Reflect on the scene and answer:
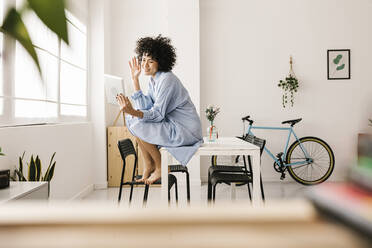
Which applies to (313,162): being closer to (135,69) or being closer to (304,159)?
(304,159)

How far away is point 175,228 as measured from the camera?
22cm

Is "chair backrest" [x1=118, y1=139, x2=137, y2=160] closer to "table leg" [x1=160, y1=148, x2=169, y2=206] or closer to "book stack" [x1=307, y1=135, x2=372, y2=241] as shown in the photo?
"table leg" [x1=160, y1=148, x2=169, y2=206]

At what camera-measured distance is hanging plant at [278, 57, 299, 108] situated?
4648mm

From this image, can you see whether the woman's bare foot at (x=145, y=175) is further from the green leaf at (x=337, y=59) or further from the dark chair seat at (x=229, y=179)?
the green leaf at (x=337, y=59)

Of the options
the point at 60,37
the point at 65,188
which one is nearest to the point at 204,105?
the point at 65,188

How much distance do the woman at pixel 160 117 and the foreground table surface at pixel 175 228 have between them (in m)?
1.90

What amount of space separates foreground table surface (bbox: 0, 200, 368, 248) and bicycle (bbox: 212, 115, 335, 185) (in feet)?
13.6

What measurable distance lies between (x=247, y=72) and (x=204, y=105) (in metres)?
0.83

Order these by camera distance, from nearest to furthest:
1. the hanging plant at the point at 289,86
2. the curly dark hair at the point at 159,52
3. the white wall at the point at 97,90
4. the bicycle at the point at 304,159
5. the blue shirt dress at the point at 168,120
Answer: the blue shirt dress at the point at 168,120
the curly dark hair at the point at 159,52
the white wall at the point at 97,90
the bicycle at the point at 304,159
the hanging plant at the point at 289,86

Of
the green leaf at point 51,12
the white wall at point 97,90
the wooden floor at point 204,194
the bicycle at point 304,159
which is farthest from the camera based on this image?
the bicycle at point 304,159

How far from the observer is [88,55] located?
14.0ft

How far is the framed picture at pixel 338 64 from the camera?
4754mm

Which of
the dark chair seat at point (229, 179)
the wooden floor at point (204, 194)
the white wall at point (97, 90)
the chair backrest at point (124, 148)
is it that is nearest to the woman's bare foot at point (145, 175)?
the chair backrest at point (124, 148)

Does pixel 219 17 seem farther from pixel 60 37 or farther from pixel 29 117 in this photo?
pixel 60 37
